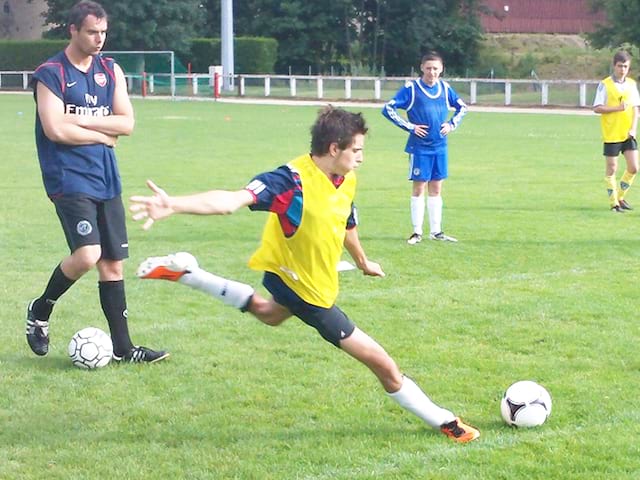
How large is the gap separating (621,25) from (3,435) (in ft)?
171

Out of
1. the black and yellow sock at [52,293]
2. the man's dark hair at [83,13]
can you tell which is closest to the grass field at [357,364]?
the black and yellow sock at [52,293]

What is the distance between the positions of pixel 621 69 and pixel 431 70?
11.7 feet

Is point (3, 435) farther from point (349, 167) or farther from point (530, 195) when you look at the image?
point (530, 195)

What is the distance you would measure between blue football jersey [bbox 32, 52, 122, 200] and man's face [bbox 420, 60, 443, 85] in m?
5.22

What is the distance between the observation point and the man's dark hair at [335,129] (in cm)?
489

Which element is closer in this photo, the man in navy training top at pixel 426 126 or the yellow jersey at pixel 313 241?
the yellow jersey at pixel 313 241

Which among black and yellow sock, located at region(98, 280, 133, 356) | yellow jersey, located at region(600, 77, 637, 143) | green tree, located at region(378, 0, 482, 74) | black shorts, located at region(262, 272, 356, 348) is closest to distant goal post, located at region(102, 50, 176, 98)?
green tree, located at region(378, 0, 482, 74)

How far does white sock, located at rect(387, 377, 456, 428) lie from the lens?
5.18m

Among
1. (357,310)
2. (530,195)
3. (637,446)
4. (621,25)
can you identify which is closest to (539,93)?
(621,25)

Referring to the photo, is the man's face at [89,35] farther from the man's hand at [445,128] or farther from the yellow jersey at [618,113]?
the yellow jersey at [618,113]

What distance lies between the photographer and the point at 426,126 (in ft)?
36.0

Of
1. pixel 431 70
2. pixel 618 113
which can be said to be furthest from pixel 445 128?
pixel 618 113

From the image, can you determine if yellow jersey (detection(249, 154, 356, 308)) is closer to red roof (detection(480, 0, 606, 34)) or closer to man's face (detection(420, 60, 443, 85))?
man's face (detection(420, 60, 443, 85))

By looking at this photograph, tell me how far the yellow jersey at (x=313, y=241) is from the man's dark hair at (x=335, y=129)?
0.41ft
